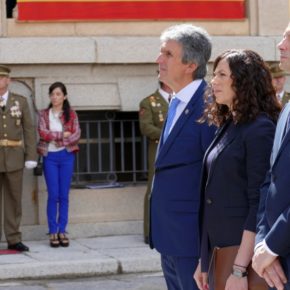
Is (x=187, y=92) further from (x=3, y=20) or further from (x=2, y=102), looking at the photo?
(x=3, y=20)

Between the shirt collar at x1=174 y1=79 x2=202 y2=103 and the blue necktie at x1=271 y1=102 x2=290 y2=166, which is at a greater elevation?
the shirt collar at x1=174 y1=79 x2=202 y2=103

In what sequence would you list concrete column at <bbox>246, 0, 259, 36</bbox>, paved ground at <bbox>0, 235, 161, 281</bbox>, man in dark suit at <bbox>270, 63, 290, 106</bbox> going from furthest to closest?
concrete column at <bbox>246, 0, 259, 36</bbox> → man in dark suit at <bbox>270, 63, 290, 106</bbox> → paved ground at <bbox>0, 235, 161, 281</bbox>

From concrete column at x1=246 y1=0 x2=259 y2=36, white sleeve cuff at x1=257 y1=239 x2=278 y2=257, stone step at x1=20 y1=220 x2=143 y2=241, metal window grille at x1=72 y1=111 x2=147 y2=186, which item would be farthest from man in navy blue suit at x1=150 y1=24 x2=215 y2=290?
concrete column at x1=246 y1=0 x2=259 y2=36

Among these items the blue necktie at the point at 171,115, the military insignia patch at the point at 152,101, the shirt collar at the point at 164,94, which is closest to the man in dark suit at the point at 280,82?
the shirt collar at the point at 164,94

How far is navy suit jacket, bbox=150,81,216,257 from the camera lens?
4.46 meters

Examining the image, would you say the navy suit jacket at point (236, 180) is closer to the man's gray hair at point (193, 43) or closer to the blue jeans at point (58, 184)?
the man's gray hair at point (193, 43)

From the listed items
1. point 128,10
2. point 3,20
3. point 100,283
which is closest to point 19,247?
point 100,283

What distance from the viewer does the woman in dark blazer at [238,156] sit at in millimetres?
3922

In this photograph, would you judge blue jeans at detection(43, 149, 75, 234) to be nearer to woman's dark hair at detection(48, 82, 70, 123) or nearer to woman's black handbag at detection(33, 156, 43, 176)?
woman's black handbag at detection(33, 156, 43, 176)

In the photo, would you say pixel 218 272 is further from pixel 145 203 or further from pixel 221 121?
pixel 145 203

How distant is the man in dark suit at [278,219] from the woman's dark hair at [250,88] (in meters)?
0.35

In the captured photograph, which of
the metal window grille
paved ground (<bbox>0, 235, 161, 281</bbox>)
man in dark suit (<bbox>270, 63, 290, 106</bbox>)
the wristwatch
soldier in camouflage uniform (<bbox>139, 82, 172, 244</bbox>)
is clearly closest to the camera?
the wristwatch

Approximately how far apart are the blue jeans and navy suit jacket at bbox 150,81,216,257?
5.21 meters

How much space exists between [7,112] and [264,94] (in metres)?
5.74
